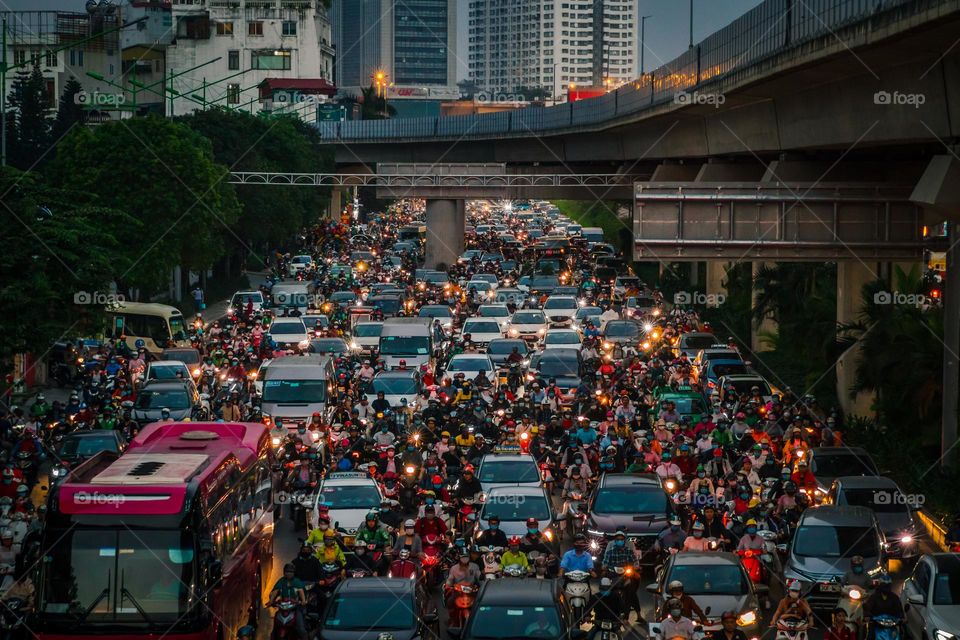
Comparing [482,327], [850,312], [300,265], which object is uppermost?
[300,265]

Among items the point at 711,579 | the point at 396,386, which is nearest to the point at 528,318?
the point at 396,386

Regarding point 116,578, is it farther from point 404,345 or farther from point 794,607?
point 404,345

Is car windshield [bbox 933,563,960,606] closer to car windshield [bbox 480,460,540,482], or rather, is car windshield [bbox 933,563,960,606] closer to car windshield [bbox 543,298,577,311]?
car windshield [bbox 480,460,540,482]

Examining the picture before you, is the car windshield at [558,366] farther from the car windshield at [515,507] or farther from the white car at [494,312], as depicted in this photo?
the car windshield at [515,507]

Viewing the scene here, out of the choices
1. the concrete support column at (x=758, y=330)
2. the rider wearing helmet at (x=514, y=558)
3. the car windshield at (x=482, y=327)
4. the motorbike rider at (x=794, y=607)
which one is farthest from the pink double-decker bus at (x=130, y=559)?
the concrete support column at (x=758, y=330)

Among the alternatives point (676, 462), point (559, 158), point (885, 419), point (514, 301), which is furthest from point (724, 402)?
point (559, 158)

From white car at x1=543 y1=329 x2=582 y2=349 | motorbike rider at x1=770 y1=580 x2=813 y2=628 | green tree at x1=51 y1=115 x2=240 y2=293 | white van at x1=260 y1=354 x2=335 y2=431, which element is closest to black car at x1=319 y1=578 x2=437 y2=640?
motorbike rider at x1=770 y1=580 x2=813 y2=628

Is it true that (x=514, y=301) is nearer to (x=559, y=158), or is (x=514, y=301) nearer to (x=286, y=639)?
(x=559, y=158)
